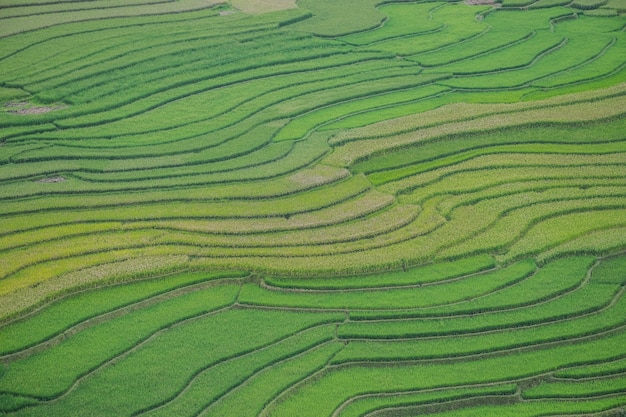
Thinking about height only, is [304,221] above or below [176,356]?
above

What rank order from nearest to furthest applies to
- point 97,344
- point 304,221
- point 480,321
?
point 97,344, point 480,321, point 304,221

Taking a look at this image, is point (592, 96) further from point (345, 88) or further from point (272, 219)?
point (272, 219)

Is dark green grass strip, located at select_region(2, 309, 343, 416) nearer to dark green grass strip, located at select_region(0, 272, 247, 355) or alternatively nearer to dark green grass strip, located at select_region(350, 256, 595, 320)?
dark green grass strip, located at select_region(0, 272, 247, 355)

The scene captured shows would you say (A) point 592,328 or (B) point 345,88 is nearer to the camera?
(A) point 592,328

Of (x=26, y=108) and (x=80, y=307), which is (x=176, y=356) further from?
(x=26, y=108)

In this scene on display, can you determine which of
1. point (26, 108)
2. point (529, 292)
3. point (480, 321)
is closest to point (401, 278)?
point (480, 321)

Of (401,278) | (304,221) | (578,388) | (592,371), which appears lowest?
(578,388)

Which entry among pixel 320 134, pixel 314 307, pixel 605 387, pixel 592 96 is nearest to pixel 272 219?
pixel 314 307

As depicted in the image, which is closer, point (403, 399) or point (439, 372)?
point (403, 399)

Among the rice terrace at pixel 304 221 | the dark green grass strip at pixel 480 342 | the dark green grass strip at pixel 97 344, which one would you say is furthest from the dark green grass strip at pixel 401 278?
the dark green grass strip at pixel 480 342
